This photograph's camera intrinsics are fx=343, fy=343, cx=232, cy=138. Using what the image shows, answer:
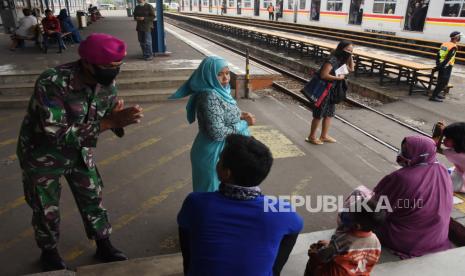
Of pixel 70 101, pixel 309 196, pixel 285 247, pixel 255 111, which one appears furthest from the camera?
pixel 255 111

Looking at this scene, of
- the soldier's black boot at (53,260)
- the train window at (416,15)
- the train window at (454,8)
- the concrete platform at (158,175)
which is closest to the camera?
the soldier's black boot at (53,260)

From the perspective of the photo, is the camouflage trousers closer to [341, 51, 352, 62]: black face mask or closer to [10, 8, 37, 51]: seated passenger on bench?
[341, 51, 352, 62]: black face mask

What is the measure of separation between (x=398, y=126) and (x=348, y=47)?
10.1 feet

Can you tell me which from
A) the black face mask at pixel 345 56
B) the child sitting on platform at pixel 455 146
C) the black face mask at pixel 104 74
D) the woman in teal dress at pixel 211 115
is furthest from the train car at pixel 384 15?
the black face mask at pixel 104 74

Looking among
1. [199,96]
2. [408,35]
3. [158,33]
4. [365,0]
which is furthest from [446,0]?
[199,96]

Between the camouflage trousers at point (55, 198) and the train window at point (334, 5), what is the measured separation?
2181 centimetres

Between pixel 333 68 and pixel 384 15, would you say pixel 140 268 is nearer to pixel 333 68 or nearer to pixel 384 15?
pixel 333 68

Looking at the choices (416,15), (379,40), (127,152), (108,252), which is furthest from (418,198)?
(416,15)

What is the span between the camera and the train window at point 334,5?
21.2m

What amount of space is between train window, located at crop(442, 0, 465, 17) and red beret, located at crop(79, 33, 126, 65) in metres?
15.7

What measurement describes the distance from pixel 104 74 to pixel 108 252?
1477 millimetres

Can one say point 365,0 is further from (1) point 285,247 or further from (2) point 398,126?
(1) point 285,247

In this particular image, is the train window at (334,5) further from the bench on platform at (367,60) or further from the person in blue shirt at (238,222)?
the person in blue shirt at (238,222)

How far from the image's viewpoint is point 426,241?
2.57 m
